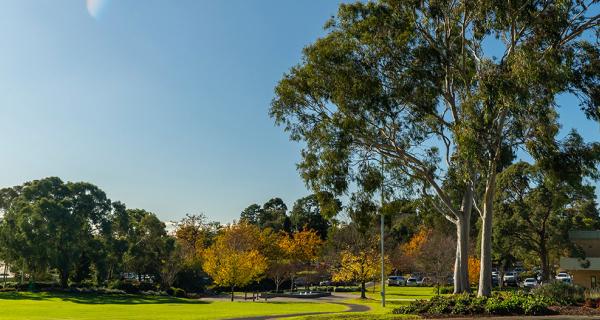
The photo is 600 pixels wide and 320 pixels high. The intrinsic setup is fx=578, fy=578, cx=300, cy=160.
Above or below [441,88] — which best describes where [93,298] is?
below

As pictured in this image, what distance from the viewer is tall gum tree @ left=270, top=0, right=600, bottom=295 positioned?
79.3 feet

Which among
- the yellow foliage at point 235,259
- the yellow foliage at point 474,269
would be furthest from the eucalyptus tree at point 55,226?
the yellow foliage at point 474,269

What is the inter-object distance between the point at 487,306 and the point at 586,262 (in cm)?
3483

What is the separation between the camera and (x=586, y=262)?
173ft

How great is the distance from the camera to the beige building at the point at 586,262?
53.2m

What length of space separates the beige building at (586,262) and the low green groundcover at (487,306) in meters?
31.7

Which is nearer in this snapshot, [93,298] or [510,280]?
[93,298]

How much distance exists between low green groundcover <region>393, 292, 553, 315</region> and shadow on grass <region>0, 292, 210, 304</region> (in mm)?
32742

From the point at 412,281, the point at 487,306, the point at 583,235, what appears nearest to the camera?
the point at 487,306

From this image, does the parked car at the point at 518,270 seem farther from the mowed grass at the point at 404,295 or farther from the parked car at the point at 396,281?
the mowed grass at the point at 404,295

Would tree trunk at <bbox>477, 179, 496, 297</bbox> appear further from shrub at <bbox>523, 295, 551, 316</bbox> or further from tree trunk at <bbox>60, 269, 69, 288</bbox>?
tree trunk at <bbox>60, 269, 69, 288</bbox>

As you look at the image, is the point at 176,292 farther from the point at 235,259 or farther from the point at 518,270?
the point at 518,270

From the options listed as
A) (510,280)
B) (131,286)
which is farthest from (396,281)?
(131,286)

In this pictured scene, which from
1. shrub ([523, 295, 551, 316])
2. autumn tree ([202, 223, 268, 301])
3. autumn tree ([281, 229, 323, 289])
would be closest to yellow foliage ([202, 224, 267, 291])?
autumn tree ([202, 223, 268, 301])
